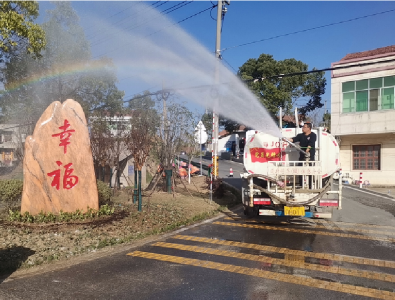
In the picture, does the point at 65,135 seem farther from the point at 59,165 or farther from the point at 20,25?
the point at 20,25

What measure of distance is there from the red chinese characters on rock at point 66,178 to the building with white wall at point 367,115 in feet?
56.8

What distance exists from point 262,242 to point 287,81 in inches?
901

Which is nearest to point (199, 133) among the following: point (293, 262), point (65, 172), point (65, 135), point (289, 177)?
point (289, 177)

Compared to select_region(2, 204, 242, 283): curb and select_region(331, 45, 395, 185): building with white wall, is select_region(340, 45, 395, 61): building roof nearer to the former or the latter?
select_region(331, 45, 395, 185): building with white wall

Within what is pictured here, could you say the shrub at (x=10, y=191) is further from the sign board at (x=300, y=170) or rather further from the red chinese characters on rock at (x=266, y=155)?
the sign board at (x=300, y=170)

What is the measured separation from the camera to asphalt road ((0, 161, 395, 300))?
4.89m

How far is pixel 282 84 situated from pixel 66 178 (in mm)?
22854

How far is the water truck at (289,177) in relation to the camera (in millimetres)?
8391

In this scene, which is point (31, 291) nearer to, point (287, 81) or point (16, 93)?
point (16, 93)

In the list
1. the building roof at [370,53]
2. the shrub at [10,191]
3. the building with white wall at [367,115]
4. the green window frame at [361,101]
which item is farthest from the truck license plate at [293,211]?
the building roof at [370,53]

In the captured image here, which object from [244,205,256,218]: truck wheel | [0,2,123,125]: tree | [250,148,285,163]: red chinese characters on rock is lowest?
[244,205,256,218]: truck wheel

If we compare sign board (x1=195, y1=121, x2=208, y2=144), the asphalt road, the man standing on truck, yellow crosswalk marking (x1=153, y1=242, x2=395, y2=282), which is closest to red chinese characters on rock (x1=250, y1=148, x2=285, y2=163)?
the man standing on truck

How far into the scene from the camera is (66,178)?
29.5 feet

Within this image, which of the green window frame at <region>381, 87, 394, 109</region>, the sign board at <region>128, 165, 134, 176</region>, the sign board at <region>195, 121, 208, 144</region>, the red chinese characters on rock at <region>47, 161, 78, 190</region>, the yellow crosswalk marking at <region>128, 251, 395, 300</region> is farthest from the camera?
the green window frame at <region>381, 87, 394, 109</region>
